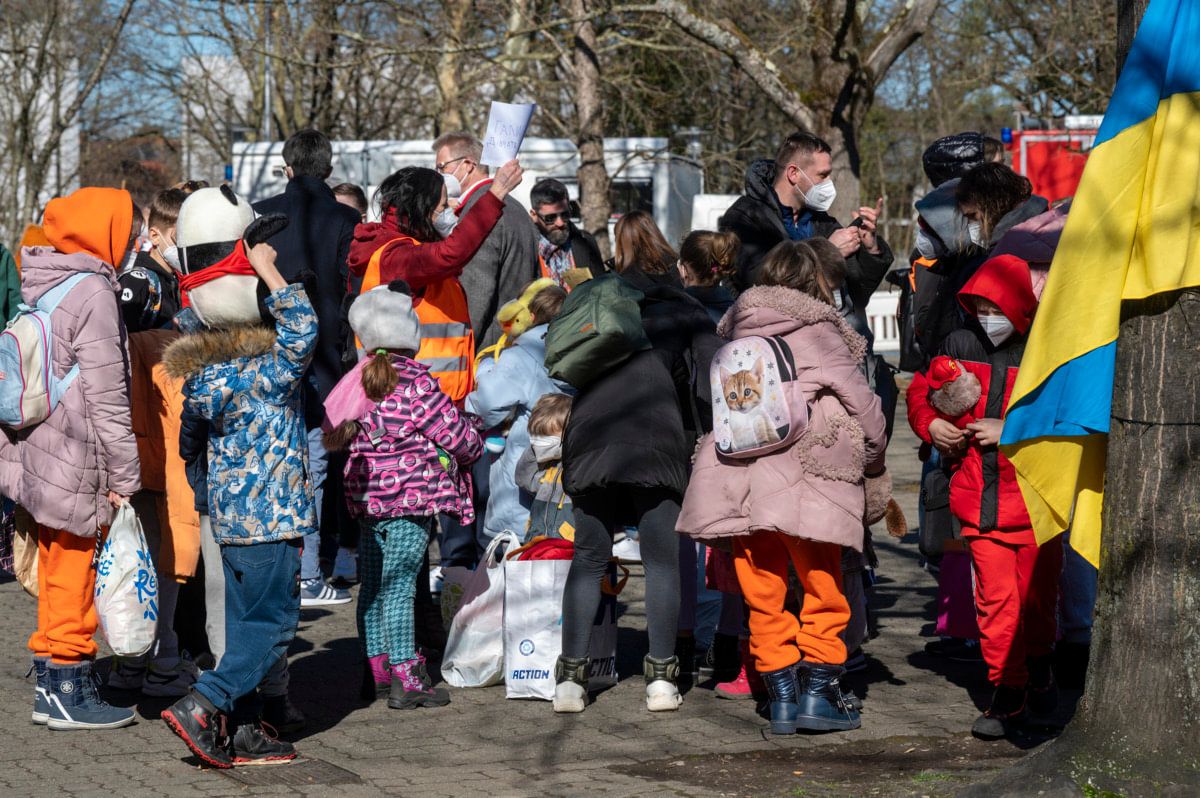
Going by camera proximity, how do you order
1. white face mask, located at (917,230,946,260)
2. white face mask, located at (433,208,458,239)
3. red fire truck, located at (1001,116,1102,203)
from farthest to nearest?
red fire truck, located at (1001,116,1102,203) < white face mask, located at (433,208,458,239) < white face mask, located at (917,230,946,260)

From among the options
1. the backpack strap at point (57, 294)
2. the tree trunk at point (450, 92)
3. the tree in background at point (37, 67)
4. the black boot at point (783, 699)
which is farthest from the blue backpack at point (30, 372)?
the tree in background at point (37, 67)

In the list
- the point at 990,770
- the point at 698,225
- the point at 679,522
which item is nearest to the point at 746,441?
the point at 679,522

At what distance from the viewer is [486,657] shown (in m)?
6.86

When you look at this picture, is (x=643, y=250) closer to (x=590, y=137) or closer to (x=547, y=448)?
(x=547, y=448)

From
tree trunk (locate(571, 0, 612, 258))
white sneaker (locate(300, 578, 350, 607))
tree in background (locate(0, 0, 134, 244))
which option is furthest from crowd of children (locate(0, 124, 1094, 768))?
tree in background (locate(0, 0, 134, 244))

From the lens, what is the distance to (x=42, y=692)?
619 cm

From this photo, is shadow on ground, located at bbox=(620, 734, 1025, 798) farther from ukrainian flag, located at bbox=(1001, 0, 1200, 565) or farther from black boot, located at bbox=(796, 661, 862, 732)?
ukrainian flag, located at bbox=(1001, 0, 1200, 565)

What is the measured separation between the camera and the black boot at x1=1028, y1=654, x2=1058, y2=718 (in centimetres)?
589

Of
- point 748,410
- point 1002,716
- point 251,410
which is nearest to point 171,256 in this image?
point 251,410

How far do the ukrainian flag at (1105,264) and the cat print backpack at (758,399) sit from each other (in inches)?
34.2

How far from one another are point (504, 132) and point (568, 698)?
10.4 ft

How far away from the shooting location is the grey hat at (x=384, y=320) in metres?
6.32

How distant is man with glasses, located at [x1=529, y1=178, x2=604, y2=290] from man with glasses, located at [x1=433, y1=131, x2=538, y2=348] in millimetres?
482

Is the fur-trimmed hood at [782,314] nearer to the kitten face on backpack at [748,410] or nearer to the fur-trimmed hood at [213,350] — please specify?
the kitten face on backpack at [748,410]
